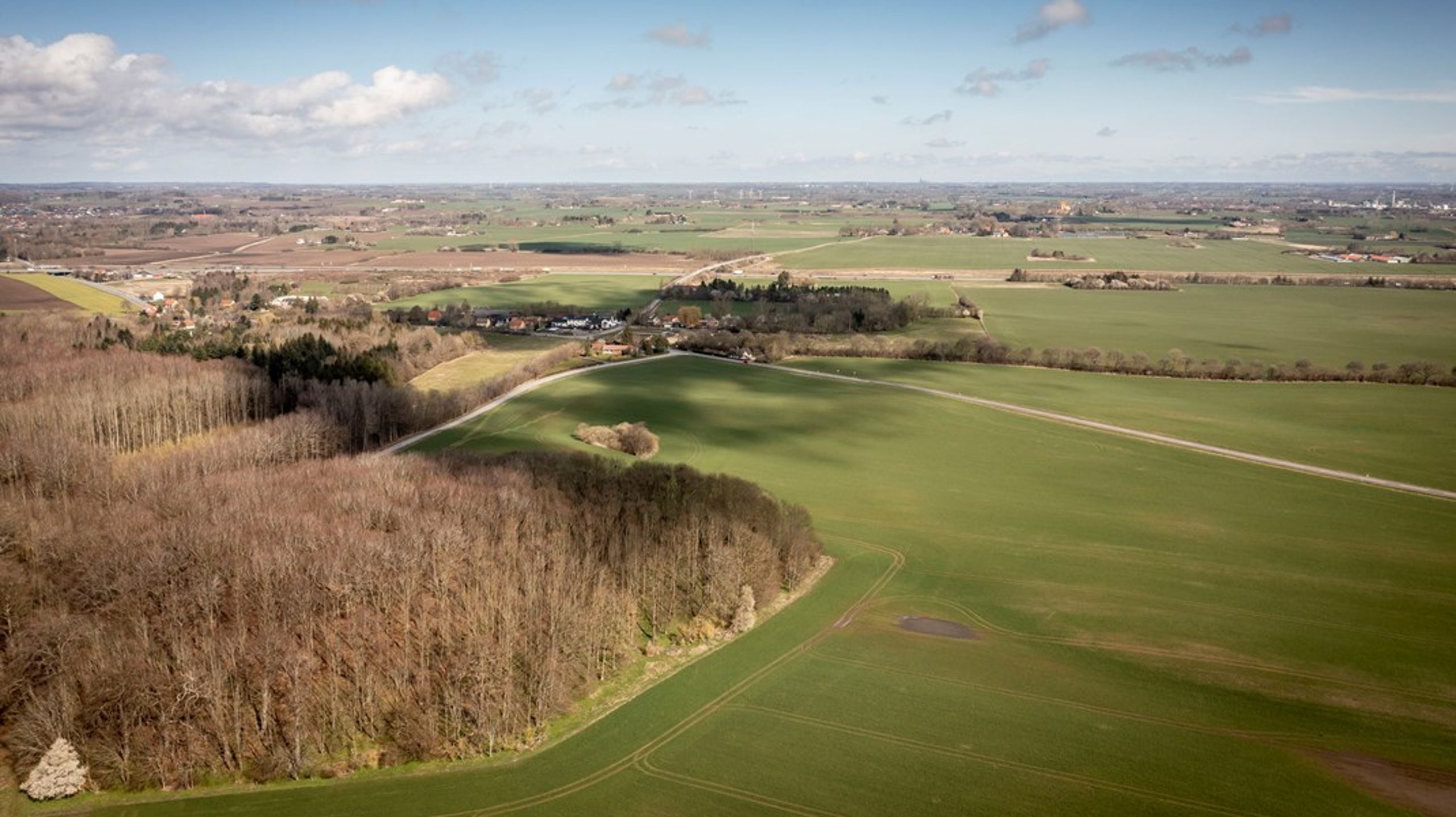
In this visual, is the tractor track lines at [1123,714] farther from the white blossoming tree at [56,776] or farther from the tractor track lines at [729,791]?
the white blossoming tree at [56,776]

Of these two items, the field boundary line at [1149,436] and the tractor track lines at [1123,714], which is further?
the field boundary line at [1149,436]

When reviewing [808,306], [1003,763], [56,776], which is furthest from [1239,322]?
[56,776]

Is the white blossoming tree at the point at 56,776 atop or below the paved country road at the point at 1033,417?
below

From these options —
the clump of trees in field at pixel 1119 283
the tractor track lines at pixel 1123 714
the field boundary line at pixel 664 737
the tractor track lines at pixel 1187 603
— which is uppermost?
the clump of trees in field at pixel 1119 283

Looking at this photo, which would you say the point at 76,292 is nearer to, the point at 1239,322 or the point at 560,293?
the point at 560,293

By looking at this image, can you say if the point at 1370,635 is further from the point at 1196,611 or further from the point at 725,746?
the point at 725,746

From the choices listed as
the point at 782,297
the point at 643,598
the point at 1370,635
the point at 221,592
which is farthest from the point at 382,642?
the point at 782,297

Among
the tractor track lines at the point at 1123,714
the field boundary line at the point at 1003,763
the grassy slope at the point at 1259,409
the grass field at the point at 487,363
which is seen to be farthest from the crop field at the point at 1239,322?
the field boundary line at the point at 1003,763
